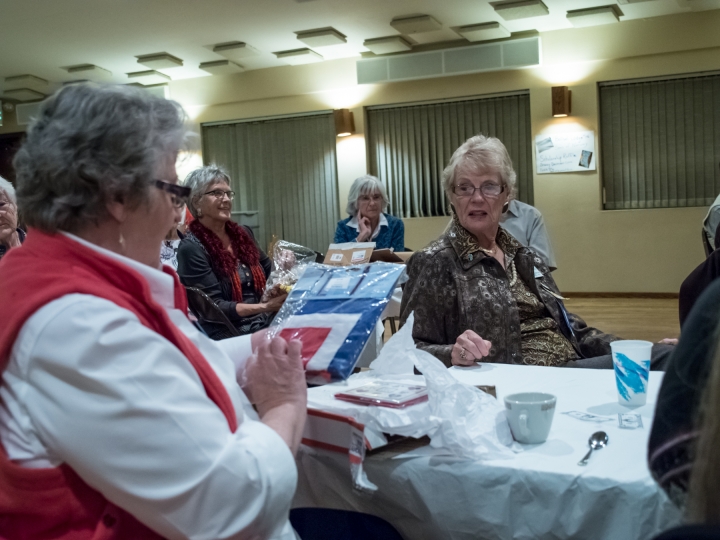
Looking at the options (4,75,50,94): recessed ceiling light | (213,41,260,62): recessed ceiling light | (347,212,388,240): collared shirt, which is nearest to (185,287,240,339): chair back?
(347,212,388,240): collared shirt

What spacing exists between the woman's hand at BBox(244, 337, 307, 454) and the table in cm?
17

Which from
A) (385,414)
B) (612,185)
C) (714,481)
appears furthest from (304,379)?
(612,185)

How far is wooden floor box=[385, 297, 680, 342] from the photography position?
5.65 metres

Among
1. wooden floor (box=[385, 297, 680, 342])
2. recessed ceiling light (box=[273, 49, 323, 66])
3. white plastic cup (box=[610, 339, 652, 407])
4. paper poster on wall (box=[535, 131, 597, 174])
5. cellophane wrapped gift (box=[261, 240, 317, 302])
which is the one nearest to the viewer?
white plastic cup (box=[610, 339, 652, 407])

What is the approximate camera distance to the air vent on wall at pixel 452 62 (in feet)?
24.7

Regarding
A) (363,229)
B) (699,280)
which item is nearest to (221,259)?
(363,229)

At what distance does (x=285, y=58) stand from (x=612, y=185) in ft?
13.6

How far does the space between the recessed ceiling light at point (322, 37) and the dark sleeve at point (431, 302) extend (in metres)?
5.57

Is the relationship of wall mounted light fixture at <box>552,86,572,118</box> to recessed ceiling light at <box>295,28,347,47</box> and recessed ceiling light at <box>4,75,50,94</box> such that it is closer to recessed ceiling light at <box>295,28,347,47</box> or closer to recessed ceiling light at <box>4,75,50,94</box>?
recessed ceiling light at <box>295,28,347,47</box>

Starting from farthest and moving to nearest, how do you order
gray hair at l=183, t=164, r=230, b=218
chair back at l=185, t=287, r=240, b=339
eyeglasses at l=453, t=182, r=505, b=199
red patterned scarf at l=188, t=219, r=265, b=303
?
gray hair at l=183, t=164, r=230, b=218
red patterned scarf at l=188, t=219, r=265, b=303
chair back at l=185, t=287, r=240, b=339
eyeglasses at l=453, t=182, r=505, b=199

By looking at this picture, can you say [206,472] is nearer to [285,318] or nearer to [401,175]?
[285,318]

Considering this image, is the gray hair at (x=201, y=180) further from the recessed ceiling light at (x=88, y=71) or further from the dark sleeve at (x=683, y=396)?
the recessed ceiling light at (x=88, y=71)

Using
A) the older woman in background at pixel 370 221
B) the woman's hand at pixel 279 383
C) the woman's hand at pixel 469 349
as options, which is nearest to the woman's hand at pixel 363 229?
the older woman in background at pixel 370 221

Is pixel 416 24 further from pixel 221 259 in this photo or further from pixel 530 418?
pixel 530 418
